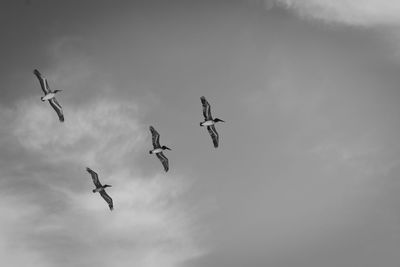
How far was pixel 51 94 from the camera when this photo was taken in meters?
136

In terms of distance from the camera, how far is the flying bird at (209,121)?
138 meters

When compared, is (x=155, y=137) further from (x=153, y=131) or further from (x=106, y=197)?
(x=106, y=197)

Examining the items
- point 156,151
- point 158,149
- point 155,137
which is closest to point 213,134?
point 158,149

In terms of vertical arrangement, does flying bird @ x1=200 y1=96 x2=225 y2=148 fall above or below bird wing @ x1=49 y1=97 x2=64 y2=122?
below

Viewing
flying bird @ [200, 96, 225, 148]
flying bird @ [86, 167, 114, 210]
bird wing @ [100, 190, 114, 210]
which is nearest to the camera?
flying bird @ [200, 96, 225, 148]

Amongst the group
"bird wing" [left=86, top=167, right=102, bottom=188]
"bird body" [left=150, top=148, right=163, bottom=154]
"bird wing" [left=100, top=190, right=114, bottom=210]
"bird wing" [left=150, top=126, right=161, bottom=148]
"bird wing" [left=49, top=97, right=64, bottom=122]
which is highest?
"bird wing" [left=49, top=97, right=64, bottom=122]

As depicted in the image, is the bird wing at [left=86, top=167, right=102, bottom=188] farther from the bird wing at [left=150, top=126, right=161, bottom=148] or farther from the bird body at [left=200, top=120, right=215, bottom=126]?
the bird body at [left=200, top=120, right=215, bottom=126]

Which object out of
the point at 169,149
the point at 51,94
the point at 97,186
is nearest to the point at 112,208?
the point at 97,186

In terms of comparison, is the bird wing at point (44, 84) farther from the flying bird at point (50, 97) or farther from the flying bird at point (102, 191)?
the flying bird at point (102, 191)

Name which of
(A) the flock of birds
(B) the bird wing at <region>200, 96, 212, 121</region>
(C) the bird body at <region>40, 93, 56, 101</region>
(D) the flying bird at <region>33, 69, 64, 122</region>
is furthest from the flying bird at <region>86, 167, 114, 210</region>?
(B) the bird wing at <region>200, 96, 212, 121</region>

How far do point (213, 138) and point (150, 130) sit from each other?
12046mm

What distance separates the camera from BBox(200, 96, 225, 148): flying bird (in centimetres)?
13812

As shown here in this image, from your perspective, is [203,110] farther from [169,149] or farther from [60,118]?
[60,118]

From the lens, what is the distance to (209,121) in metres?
142
